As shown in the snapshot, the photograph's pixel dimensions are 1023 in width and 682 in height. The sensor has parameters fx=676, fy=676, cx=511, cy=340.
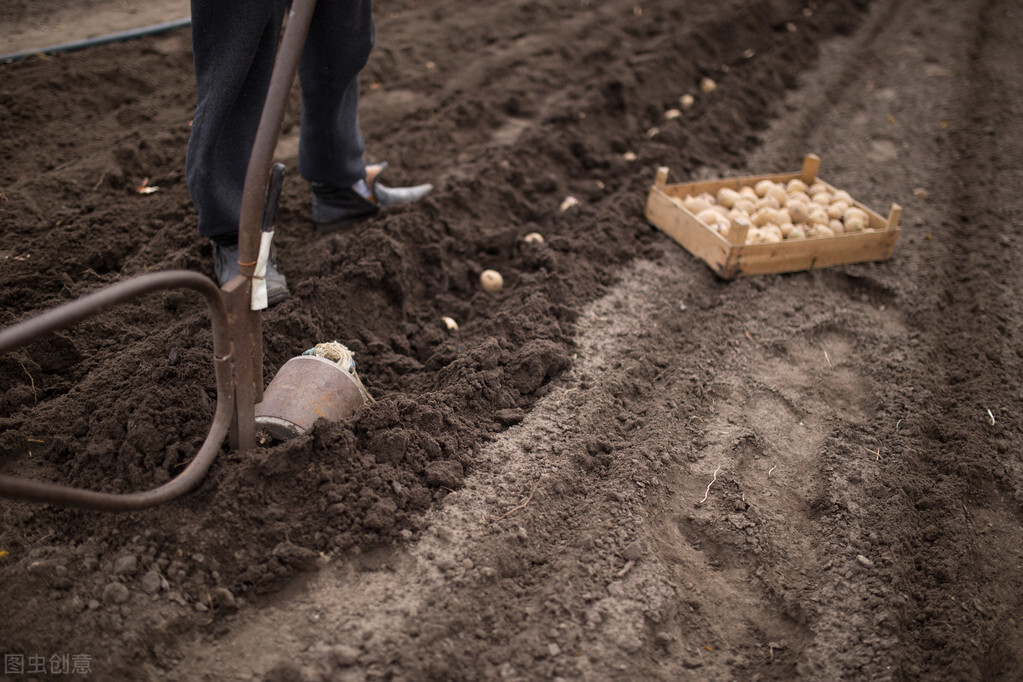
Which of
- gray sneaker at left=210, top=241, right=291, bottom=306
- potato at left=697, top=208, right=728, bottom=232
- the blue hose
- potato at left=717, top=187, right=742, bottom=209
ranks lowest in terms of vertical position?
potato at left=717, top=187, right=742, bottom=209

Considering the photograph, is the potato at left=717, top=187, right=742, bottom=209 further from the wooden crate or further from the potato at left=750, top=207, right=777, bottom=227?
the wooden crate

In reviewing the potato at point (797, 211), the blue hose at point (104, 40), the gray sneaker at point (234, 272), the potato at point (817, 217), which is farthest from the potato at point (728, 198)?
the blue hose at point (104, 40)

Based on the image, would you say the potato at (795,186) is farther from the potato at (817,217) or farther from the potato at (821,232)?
the potato at (821,232)

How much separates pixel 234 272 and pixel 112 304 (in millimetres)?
1563

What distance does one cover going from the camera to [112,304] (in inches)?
64.5

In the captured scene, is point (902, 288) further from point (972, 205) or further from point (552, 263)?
point (552, 263)

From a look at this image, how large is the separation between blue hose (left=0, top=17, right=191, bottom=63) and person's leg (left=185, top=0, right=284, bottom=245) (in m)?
3.10

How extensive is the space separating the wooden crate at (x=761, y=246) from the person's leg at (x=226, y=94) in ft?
8.12

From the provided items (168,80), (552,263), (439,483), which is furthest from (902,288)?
(168,80)

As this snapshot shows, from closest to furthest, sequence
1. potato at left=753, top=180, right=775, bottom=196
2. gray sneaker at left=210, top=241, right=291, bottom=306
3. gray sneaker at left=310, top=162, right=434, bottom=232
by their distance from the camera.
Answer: gray sneaker at left=210, top=241, right=291, bottom=306, gray sneaker at left=310, top=162, right=434, bottom=232, potato at left=753, top=180, right=775, bottom=196

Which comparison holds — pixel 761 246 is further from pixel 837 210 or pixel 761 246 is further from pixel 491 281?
pixel 491 281

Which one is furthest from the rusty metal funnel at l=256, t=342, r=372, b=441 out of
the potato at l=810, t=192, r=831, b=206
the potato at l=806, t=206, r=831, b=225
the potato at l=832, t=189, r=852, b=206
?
the potato at l=832, t=189, r=852, b=206

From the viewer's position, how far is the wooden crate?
3973 mm

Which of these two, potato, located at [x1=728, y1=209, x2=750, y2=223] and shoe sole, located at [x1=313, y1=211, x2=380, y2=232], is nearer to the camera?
shoe sole, located at [x1=313, y1=211, x2=380, y2=232]
